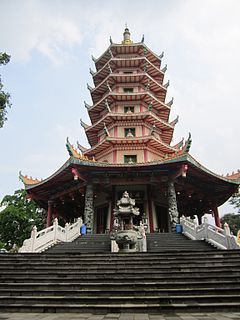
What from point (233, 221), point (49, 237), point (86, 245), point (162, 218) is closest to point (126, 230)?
point (86, 245)

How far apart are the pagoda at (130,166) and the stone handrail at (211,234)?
4.32 feet

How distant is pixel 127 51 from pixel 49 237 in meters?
17.6

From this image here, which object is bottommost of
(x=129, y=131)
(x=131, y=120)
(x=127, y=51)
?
(x=129, y=131)

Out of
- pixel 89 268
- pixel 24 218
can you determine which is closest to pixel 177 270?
pixel 89 268

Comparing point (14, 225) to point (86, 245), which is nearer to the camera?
point (86, 245)

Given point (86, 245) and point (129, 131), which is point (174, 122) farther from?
point (86, 245)

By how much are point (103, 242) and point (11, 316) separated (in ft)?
26.6

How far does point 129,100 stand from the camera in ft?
67.5

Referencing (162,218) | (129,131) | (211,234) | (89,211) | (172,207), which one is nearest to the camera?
(211,234)

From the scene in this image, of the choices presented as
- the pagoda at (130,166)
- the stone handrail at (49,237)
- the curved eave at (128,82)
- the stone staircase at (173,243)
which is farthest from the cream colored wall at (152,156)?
the stone handrail at (49,237)

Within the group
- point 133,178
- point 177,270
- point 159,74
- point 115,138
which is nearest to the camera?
point 177,270

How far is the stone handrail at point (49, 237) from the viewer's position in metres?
10.6

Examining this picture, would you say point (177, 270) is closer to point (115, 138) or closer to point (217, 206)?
point (115, 138)

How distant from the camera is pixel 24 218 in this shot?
21.2m
